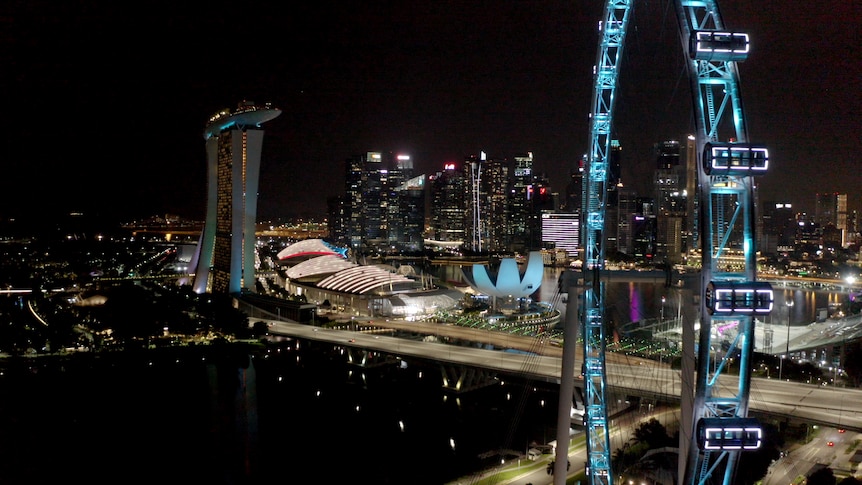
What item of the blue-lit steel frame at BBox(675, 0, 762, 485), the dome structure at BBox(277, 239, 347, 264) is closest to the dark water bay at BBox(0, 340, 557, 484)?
the blue-lit steel frame at BBox(675, 0, 762, 485)

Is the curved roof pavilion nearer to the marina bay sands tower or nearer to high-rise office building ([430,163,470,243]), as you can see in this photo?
the marina bay sands tower

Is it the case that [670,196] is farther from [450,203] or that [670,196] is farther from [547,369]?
[450,203]

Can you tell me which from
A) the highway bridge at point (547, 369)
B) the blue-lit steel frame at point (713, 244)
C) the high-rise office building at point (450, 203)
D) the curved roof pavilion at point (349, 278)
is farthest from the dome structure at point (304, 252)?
the blue-lit steel frame at point (713, 244)

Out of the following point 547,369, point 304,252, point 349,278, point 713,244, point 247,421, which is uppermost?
point 713,244

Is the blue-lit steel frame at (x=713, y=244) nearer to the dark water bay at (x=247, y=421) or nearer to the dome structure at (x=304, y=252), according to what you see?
the dark water bay at (x=247, y=421)

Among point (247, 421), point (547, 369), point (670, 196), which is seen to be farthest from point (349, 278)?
point (670, 196)
